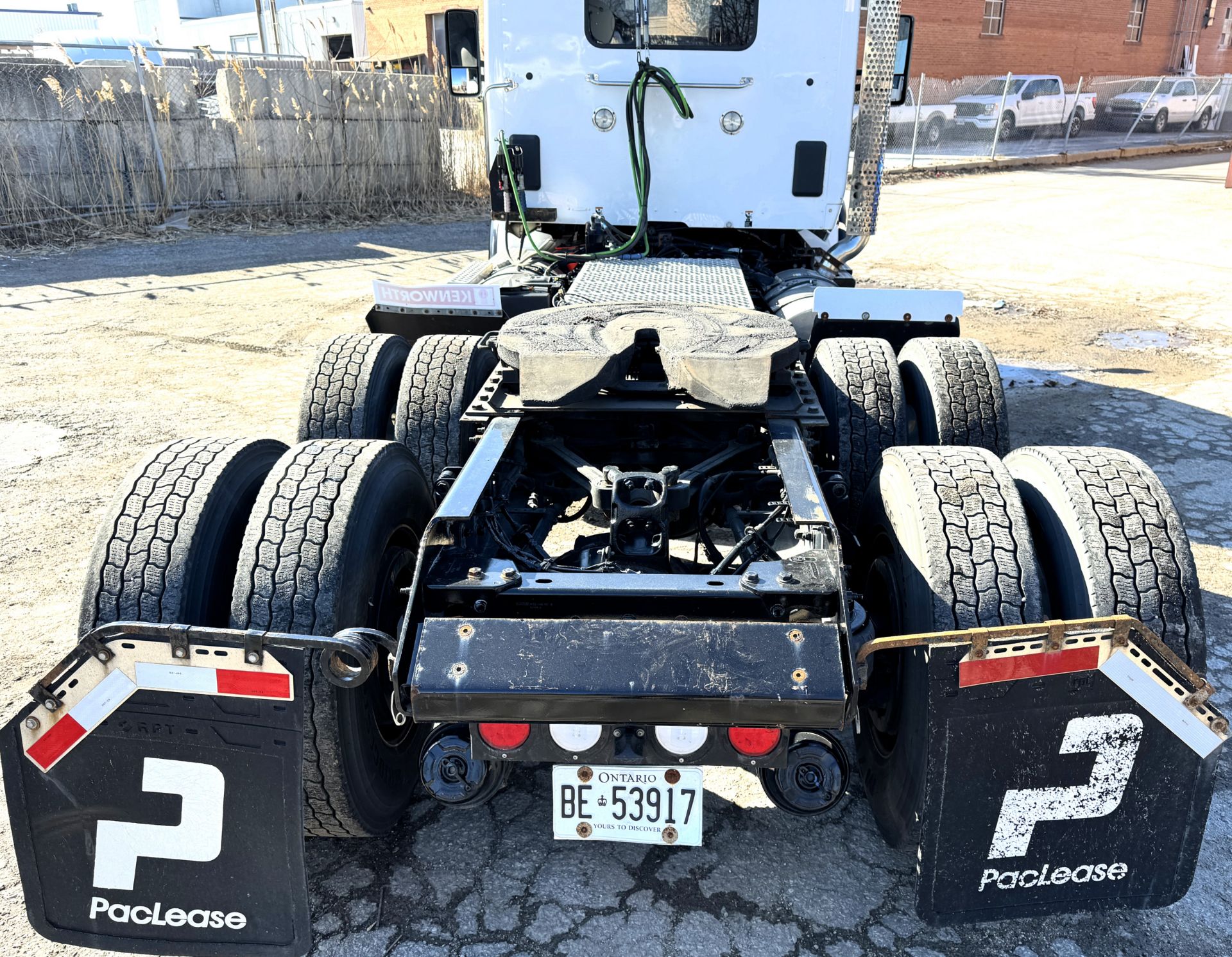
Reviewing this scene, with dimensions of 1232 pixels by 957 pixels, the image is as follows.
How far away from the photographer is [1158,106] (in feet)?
84.7

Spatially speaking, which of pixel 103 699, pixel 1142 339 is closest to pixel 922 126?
pixel 1142 339

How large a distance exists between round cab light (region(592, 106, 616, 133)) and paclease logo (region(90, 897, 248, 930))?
453 centimetres

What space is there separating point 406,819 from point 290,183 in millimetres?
12864

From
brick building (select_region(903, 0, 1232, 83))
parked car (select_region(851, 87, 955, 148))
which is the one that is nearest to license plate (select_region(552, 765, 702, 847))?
parked car (select_region(851, 87, 955, 148))

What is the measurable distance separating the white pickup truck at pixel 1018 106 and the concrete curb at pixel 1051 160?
3.30 ft

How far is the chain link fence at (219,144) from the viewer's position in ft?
39.7

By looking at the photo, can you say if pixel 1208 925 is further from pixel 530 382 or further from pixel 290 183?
pixel 290 183

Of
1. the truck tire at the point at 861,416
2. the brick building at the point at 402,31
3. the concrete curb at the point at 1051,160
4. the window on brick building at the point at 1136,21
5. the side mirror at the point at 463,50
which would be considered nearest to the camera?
the truck tire at the point at 861,416

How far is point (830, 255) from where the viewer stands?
5.91 meters

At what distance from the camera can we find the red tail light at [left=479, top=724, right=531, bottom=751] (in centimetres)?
220

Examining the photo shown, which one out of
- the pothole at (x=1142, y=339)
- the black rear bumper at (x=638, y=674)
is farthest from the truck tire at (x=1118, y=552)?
the pothole at (x=1142, y=339)

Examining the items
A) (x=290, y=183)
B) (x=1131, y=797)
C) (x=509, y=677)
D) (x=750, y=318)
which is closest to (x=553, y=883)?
(x=509, y=677)

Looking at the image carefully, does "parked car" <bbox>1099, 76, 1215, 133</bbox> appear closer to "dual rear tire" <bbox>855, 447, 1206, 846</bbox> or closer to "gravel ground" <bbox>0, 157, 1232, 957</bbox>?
"gravel ground" <bbox>0, 157, 1232, 957</bbox>

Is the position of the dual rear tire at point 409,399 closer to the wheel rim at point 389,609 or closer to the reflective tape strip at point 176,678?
the wheel rim at point 389,609
